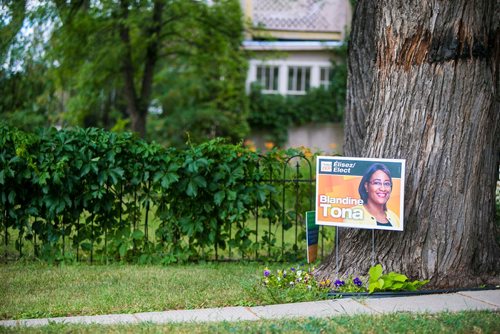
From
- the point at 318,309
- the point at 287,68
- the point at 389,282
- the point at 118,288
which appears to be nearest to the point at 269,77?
the point at 287,68

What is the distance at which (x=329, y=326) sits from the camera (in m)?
5.76

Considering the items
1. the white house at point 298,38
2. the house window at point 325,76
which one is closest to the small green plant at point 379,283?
the white house at point 298,38

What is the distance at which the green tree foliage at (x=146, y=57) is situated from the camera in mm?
18594

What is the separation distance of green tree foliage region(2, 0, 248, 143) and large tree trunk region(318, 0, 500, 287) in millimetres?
9876

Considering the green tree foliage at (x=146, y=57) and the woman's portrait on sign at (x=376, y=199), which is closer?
the woman's portrait on sign at (x=376, y=199)

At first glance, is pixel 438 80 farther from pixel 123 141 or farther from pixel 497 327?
pixel 123 141

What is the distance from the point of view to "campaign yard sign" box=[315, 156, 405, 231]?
23.3ft

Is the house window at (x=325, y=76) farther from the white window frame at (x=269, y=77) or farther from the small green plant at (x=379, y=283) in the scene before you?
the small green plant at (x=379, y=283)

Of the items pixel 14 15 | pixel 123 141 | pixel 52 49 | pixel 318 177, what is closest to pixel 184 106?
pixel 52 49

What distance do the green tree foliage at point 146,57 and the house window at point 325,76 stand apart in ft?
12.8

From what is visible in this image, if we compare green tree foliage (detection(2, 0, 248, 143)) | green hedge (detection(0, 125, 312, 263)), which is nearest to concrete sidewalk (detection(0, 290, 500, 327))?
green hedge (detection(0, 125, 312, 263))

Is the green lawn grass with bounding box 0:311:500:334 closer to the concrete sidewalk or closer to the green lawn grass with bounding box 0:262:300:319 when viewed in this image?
the concrete sidewalk

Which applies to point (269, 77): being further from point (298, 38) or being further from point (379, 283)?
point (379, 283)

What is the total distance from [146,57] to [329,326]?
1683 centimetres
